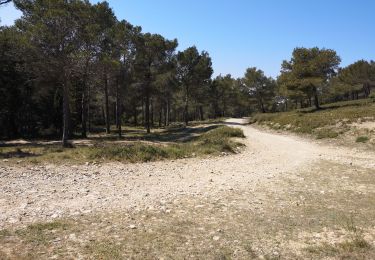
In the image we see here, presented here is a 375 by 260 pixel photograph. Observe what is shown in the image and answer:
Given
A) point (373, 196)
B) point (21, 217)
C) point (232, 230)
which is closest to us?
point (232, 230)

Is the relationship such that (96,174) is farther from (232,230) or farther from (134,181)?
(232,230)

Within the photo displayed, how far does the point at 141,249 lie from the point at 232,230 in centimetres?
216

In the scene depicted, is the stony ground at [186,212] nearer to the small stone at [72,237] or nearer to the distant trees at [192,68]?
the small stone at [72,237]

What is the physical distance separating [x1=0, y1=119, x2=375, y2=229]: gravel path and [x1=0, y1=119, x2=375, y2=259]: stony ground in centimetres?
4

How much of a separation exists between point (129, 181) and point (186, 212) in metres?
4.37

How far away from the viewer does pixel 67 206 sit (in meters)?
9.55

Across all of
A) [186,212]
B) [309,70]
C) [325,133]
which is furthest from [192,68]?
[186,212]

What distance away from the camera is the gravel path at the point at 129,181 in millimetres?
9508

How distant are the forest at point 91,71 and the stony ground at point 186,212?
12.6 metres

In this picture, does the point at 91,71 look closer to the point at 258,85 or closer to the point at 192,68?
the point at 192,68

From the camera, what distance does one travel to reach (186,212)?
9.14 meters

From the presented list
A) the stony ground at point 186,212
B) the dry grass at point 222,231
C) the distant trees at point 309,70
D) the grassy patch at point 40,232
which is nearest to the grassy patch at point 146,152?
the stony ground at point 186,212

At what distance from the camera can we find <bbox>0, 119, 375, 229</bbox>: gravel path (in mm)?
9508

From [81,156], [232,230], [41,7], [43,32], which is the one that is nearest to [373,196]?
[232,230]
